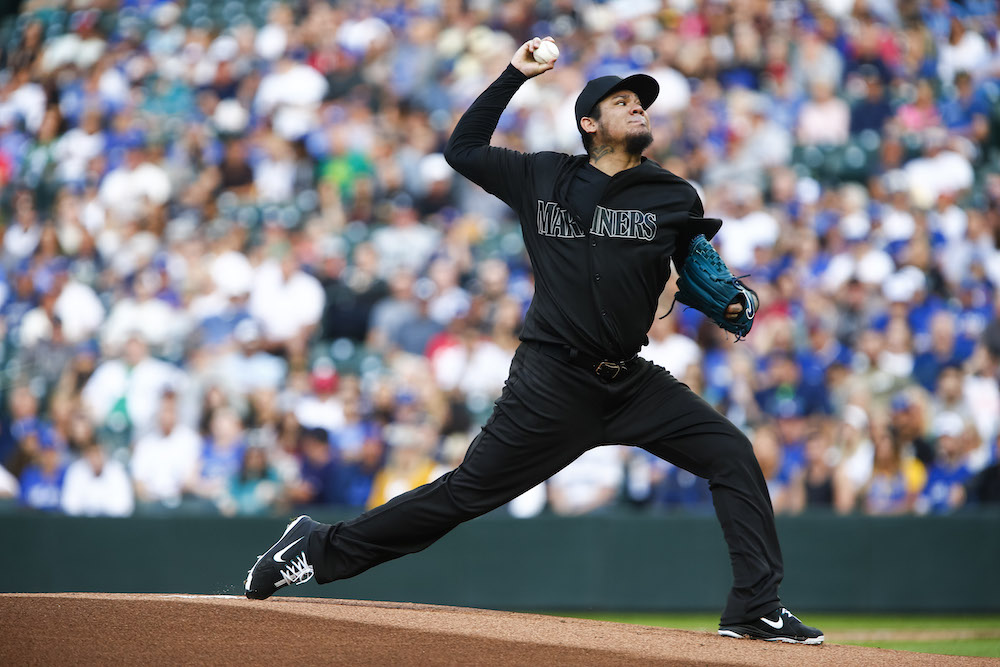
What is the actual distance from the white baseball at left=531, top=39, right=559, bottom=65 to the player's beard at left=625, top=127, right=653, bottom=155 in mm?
444

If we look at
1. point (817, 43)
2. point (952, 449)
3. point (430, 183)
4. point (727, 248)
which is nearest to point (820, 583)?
point (952, 449)

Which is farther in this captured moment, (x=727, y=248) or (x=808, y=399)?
(x=727, y=248)

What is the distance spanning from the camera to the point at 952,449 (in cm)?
1091

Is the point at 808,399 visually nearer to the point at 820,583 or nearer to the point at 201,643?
the point at 820,583

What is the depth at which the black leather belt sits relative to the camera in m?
5.29

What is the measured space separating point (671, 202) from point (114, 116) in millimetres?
11146

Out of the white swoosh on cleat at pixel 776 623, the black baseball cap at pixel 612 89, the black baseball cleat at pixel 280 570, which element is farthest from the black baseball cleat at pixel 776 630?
the black baseball cap at pixel 612 89

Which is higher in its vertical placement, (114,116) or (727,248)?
(114,116)

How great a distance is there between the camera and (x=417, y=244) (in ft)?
42.4

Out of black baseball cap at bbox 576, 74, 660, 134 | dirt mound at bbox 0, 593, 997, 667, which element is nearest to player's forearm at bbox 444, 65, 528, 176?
black baseball cap at bbox 576, 74, 660, 134

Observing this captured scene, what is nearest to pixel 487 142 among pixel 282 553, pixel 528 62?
pixel 528 62

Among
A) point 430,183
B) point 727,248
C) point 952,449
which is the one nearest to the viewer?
point 952,449

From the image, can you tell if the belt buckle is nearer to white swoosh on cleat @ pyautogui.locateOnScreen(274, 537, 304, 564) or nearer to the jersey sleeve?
the jersey sleeve

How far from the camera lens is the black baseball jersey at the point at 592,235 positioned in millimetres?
5250
